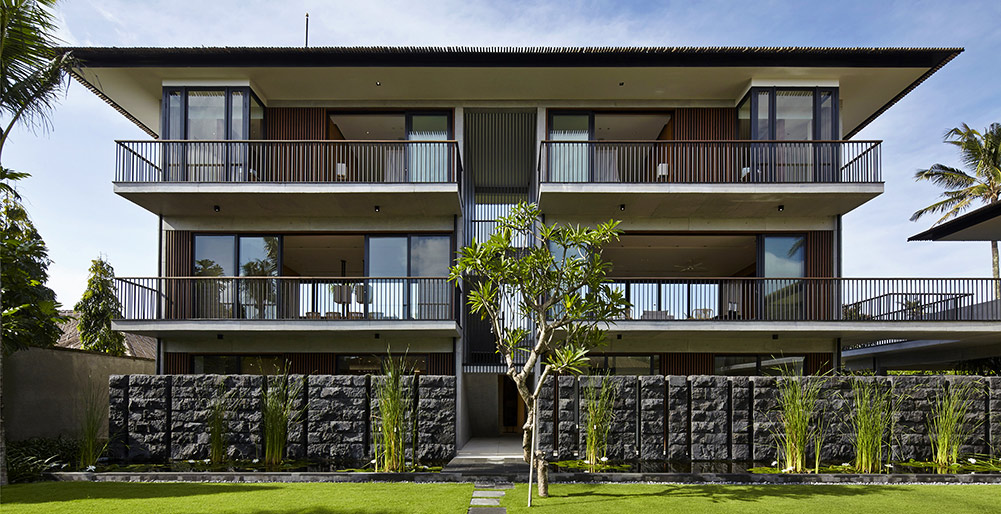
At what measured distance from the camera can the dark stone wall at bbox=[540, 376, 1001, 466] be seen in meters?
11.1

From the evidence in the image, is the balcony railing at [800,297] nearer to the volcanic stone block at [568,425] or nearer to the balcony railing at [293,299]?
the volcanic stone block at [568,425]

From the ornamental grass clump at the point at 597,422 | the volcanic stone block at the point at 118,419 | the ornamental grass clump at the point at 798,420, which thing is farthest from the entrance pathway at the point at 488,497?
the volcanic stone block at the point at 118,419

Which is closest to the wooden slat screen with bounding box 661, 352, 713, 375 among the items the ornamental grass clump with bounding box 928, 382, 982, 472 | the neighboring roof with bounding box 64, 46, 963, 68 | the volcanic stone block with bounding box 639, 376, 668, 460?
the volcanic stone block with bounding box 639, 376, 668, 460

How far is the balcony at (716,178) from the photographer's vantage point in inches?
548

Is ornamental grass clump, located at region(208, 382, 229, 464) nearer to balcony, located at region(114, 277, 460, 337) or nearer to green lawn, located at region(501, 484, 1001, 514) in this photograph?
balcony, located at region(114, 277, 460, 337)

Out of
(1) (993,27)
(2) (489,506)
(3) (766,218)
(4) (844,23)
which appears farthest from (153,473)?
(1) (993,27)

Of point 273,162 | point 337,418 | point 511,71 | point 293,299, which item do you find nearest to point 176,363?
point 293,299

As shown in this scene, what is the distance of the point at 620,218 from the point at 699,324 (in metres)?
2.94

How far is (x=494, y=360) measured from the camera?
53.9 ft

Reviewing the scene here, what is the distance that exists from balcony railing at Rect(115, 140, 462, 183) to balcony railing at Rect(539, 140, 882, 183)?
7.53ft

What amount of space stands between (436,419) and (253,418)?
2.92 metres

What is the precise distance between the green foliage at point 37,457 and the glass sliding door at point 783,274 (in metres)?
12.7

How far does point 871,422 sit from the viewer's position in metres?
10.2

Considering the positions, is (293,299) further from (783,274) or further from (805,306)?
(805,306)
